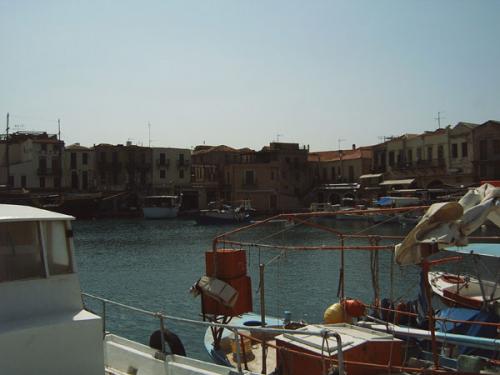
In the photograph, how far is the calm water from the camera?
21822 mm

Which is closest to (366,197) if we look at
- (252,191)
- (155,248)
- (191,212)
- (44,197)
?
(252,191)

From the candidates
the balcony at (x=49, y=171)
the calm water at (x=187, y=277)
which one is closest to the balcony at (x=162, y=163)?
the balcony at (x=49, y=171)

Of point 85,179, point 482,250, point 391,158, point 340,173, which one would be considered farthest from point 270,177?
point 482,250

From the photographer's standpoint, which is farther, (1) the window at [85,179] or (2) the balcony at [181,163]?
(2) the balcony at [181,163]

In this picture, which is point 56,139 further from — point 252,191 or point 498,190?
point 498,190

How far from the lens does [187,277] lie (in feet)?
108

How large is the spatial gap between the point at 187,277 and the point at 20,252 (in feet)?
85.5

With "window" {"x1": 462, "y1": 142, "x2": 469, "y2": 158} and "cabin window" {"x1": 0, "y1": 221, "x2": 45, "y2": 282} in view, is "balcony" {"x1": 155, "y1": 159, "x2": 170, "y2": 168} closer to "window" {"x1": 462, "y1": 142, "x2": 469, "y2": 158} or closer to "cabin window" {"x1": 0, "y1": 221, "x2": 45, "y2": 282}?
"window" {"x1": 462, "y1": 142, "x2": 469, "y2": 158}

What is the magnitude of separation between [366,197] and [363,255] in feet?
135

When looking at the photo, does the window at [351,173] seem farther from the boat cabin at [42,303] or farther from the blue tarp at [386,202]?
the boat cabin at [42,303]

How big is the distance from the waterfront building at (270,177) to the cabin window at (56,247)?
7642cm

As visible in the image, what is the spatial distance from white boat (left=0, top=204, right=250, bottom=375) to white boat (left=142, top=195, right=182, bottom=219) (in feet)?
246

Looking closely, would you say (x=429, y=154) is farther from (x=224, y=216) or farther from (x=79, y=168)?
(x=79, y=168)

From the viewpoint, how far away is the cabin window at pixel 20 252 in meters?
7.21
